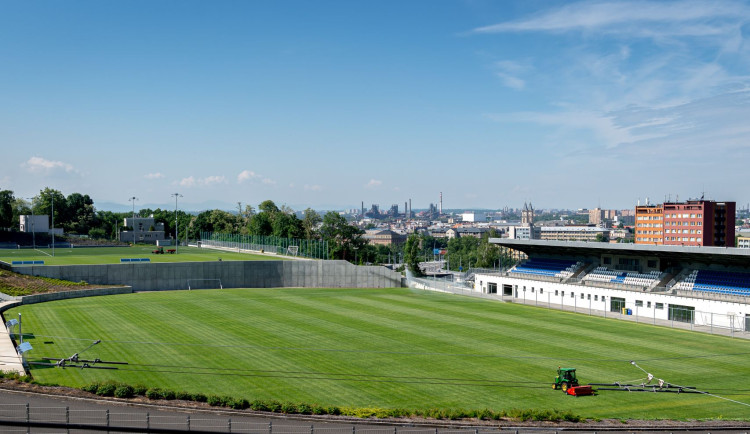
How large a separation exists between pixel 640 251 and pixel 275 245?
6869 centimetres

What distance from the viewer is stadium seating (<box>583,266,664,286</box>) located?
6519 centimetres

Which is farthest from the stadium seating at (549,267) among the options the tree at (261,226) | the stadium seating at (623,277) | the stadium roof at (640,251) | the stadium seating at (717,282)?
the tree at (261,226)

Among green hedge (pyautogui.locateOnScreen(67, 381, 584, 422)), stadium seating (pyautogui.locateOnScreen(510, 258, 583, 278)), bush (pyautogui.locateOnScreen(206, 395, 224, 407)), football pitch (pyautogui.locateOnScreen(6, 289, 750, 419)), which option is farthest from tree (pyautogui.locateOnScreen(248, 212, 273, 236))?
bush (pyautogui.locateOnScreen(206, 395, 224, 407))

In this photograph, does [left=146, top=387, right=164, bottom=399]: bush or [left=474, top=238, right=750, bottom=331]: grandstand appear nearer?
[left=146, top=387, right=164, bottom=399]: bush

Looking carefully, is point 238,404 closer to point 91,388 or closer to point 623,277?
point 91,388

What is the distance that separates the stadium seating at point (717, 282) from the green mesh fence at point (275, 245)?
5922cm

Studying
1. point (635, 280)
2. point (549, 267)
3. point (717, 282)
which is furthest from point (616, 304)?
point (549, 267)

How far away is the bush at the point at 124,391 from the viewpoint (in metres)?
31.1

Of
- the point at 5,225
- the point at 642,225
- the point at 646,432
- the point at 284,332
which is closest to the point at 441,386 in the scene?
the point at 646,432

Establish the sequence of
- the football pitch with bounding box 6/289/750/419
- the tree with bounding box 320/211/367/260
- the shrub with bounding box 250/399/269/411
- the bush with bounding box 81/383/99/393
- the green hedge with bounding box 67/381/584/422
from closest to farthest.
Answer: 1. the green hedge with bounding box 67/381/584/422
2. the shrub with bounding box 250/399/269/411
3. the bush with bounding box 81/383/99/393
4. the football pitch with bounding box 6/289/750/419
5. the tree with bounding box 320/211/367/260

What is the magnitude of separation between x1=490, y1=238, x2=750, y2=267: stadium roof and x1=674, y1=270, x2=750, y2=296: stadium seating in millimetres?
1114

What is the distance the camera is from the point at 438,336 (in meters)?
50.4

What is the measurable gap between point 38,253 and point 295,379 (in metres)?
91.7

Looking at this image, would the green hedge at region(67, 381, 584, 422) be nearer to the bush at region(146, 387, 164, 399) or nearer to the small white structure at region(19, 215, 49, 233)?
the bush at region(146, 387, 164, 399)
